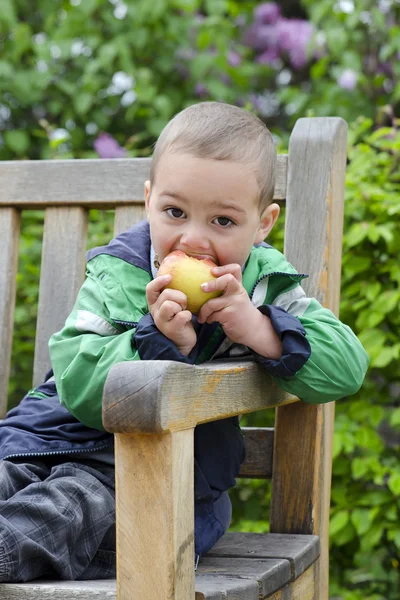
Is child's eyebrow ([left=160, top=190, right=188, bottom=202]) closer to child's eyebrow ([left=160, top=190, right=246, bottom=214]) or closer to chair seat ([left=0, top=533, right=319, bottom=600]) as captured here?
child's eyebrow ([left=160, top=190, right=246, bottom=214])

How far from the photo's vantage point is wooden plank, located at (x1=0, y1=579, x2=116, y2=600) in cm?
117

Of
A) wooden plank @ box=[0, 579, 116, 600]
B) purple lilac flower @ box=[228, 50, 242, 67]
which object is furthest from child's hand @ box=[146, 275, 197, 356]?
purple lilac flower @ box=[228, 50, 242, 67]

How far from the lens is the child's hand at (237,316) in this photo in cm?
138

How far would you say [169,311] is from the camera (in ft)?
4.24

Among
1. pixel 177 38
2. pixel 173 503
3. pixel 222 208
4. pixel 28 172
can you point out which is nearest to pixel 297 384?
pixel 222 208

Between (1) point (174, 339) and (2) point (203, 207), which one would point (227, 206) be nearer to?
(2) point (203, 207)

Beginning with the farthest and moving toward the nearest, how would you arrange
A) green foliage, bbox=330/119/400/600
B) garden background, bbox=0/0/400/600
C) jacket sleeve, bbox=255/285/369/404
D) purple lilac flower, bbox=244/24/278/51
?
purple lilac flower, bbox=244/24/278/51
garden background, bbox=0/0/400/600
green foliage, bbox=330/119/400/600
jacket sleeve, bbox=255/285/369/404

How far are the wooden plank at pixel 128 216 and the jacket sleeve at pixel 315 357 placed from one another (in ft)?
1.69

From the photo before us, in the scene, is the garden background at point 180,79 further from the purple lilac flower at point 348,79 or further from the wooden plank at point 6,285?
the wooden plank at point 6,285

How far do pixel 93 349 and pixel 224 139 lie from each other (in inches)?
14.7

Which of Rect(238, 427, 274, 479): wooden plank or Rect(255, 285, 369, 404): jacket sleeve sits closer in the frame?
Rect(255, 285, 369, 404): jacket sleeve

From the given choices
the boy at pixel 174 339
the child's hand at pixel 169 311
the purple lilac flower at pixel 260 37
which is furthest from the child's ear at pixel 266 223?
the purple lilac flower at pixel 260 37

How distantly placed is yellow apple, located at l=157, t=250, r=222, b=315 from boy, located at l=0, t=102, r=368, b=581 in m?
0.02

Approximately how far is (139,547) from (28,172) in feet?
3.82
